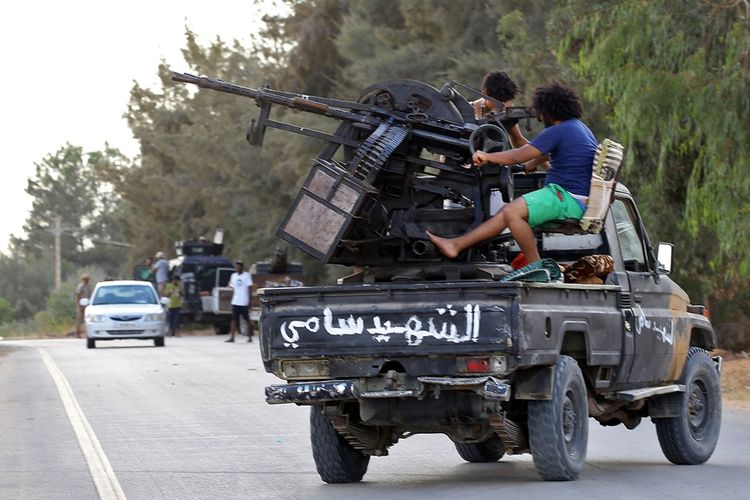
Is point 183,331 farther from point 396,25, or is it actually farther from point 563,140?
point 563,140

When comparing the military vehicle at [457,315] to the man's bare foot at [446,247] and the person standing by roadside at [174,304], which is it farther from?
the person standing by roadside at [174,304]

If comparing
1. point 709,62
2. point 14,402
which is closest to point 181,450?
point 14,402

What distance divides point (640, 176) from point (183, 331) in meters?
28.4

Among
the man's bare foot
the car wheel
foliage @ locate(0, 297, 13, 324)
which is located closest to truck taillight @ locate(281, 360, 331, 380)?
the man's bare foot

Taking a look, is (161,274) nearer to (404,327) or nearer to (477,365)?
(404,327)

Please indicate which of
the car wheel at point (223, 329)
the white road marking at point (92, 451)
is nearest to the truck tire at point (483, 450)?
the white road marking at point (92, 451)

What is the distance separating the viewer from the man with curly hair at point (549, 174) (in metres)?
10.1

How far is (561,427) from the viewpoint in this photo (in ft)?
31.0

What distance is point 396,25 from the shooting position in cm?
4509

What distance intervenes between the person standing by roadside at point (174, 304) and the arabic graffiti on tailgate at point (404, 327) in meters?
29.5

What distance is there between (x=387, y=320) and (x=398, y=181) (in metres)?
1.77

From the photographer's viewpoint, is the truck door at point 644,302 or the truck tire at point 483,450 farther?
the truck tire at point 483,450

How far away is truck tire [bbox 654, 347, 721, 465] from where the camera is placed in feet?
36.7

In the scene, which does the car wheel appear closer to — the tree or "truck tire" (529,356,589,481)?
"truck tire" (529,356,589,481)
